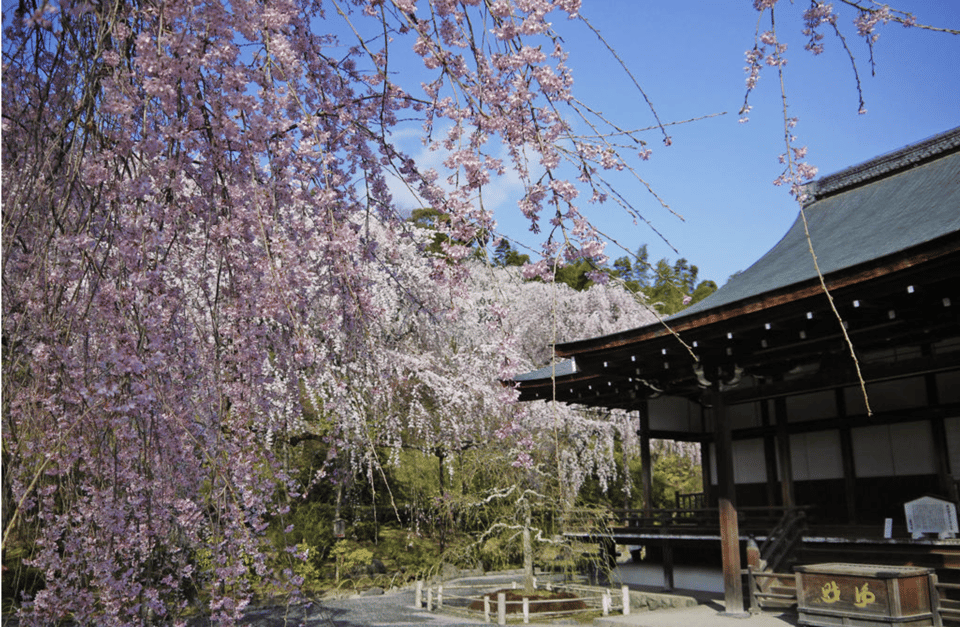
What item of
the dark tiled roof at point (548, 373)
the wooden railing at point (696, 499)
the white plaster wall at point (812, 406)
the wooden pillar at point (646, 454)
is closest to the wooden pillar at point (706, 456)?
the wooden railing at point (696, 499)

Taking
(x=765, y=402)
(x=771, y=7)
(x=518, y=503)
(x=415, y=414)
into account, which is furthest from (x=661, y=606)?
(x=771, y=7)

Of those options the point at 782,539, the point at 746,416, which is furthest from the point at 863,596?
the point at 746,416

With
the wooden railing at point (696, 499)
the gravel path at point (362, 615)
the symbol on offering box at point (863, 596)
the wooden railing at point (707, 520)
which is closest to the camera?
the symbol on offering box at point (863, 596)

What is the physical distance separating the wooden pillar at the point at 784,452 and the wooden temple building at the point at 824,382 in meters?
0.02

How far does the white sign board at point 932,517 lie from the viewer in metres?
6.55

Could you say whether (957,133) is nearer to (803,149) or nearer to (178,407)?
(803,149)

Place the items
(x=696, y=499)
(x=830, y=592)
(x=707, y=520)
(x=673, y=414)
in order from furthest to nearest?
(x=696, y=499) → (x=673, y=414) → (x=707, y=520) → (x=830, y=592)

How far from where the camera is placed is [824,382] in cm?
717

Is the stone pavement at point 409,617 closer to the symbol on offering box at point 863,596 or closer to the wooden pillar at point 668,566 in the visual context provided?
the symbol on offering box at point 863,596

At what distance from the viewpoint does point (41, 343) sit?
2199mm

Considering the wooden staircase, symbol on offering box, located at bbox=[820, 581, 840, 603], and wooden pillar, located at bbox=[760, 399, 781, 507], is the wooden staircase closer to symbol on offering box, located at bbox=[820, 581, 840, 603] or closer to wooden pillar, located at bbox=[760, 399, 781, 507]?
symbol on offering box, located at bbox=[820, 581, 840, 603]

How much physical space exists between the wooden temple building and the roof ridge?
0.08 ft

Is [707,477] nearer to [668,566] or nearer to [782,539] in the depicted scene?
[668,566]

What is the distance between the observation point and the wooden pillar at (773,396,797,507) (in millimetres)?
8523
